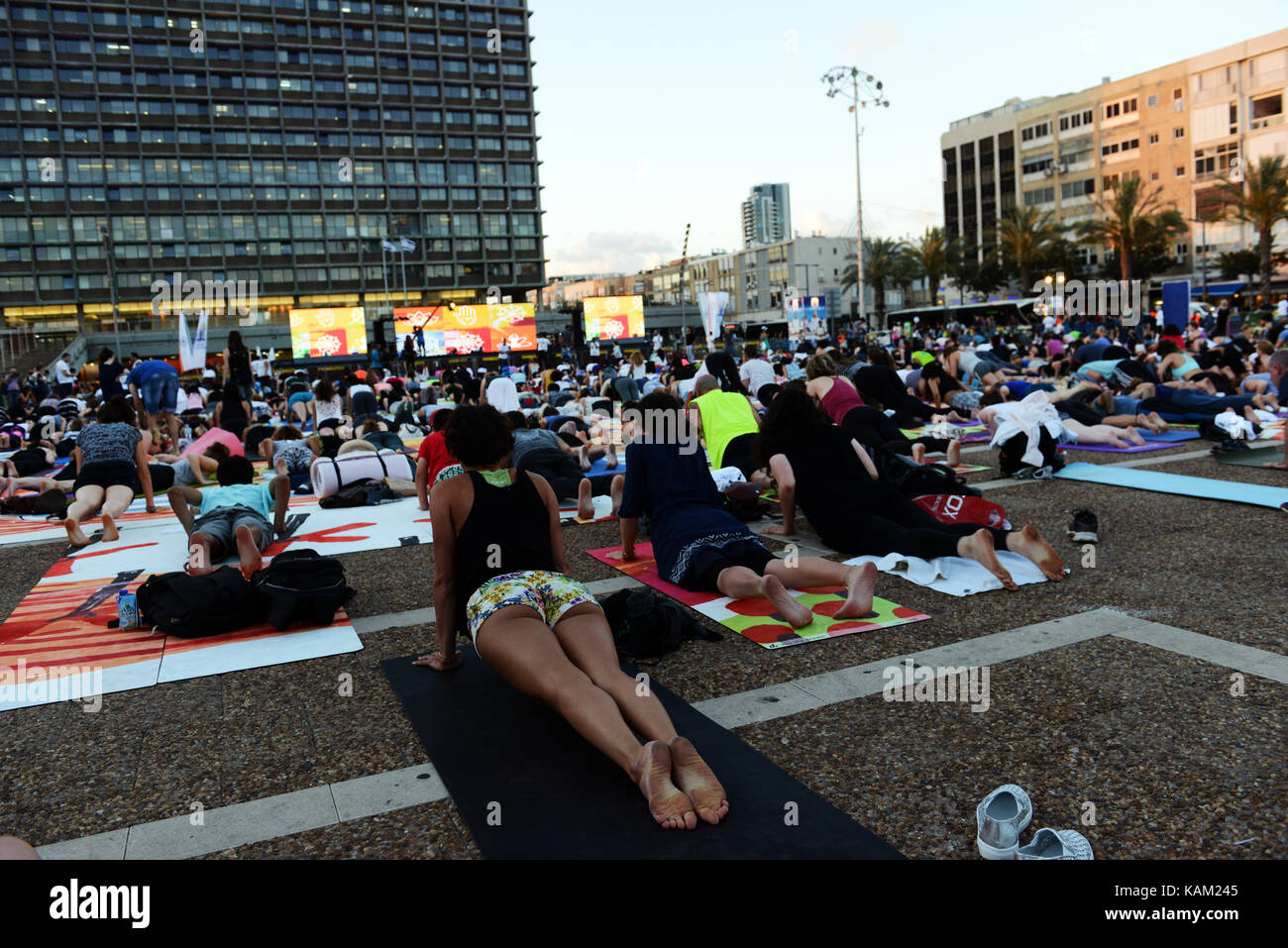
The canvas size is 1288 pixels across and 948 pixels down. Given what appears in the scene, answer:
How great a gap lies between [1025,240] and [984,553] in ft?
192

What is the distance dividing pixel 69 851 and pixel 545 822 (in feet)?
4.85

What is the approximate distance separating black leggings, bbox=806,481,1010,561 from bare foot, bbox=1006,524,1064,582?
222 mm

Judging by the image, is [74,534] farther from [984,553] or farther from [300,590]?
[984,553]

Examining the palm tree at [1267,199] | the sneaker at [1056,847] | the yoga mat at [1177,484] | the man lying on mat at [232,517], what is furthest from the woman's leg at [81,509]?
the palm tree at [1267,199]

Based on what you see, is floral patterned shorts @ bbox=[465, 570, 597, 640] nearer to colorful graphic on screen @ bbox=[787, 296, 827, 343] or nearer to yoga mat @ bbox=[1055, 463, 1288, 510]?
yoga mat @ bbox=[1055, 463, 1288, 510]

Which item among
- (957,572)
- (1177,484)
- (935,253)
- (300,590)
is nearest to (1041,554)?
(957,572)

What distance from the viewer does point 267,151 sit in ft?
231

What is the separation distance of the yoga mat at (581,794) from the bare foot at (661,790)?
0.04 m

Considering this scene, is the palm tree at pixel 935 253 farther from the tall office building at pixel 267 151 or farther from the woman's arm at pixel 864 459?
the woman's arm at pixel 864 459

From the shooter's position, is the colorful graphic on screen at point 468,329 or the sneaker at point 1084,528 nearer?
the sneaker at point 1084,528

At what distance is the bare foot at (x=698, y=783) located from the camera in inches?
104

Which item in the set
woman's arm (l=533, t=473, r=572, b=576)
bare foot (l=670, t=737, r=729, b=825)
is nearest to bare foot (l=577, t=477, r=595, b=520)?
woman's arm (l=533, t=473, r=572, b=576)
